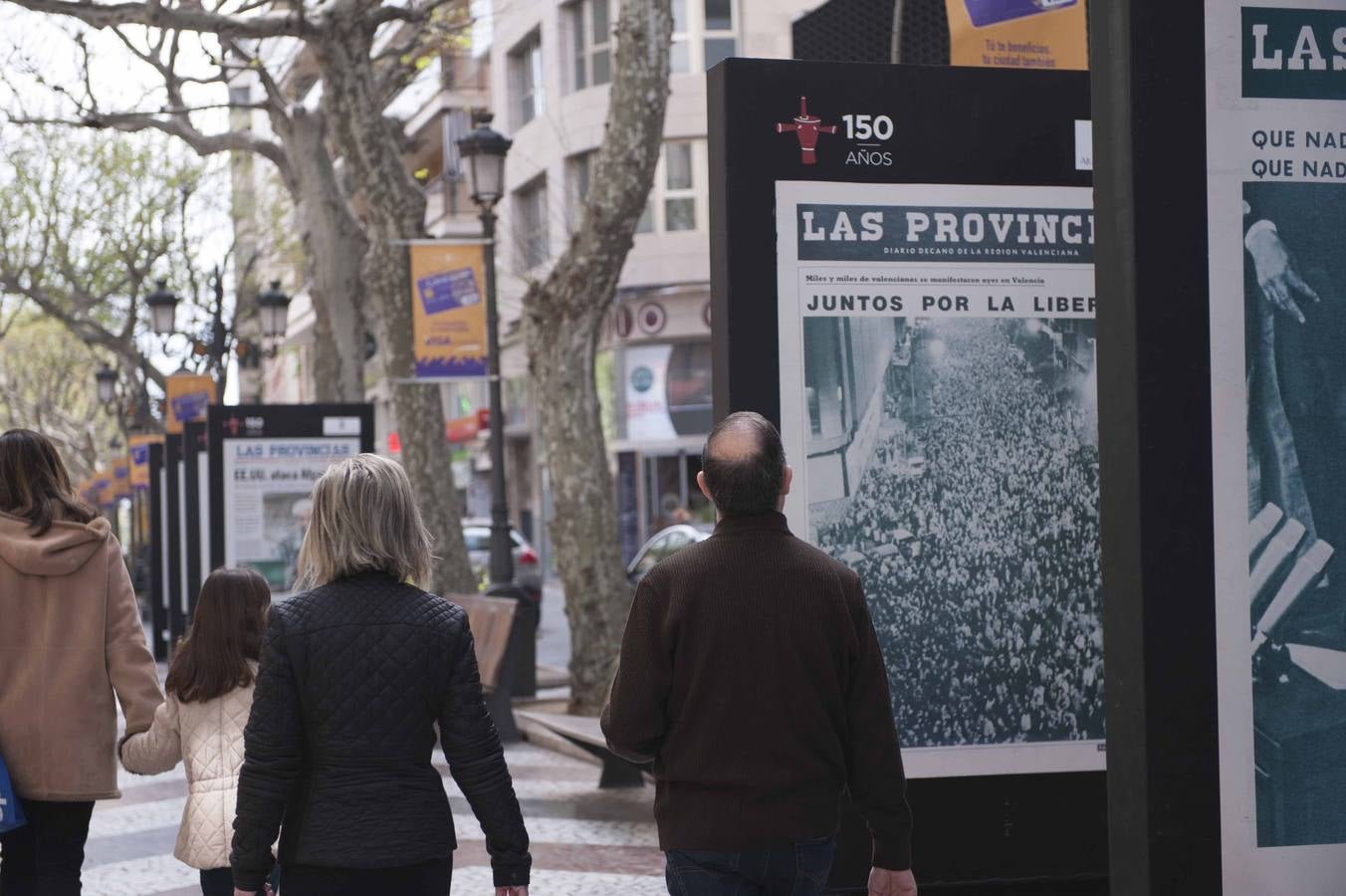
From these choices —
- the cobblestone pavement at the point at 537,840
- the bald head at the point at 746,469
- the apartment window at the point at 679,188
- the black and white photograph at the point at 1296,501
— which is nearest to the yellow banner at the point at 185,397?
the apartment window at the point at 679,188

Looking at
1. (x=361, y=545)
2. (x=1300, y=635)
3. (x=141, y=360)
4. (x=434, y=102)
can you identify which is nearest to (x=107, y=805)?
(x=361, y=545)

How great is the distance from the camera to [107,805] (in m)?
11.2

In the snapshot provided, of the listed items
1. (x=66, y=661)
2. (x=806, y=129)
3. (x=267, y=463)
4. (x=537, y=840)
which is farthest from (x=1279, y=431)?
(x=267, y=463)

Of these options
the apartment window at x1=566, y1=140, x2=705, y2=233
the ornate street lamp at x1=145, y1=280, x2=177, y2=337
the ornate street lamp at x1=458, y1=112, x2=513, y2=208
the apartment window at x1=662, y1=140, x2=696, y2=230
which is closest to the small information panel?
the ornate street lamp at x1=458, y1=112, x2=513, y2=208

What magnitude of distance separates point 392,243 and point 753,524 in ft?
48.0

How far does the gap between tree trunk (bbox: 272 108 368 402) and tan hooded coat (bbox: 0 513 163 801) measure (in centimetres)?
1646

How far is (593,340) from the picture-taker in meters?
15.1

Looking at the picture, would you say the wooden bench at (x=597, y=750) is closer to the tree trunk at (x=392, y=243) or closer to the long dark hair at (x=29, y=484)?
the long dark hair at (x=29, y=484)

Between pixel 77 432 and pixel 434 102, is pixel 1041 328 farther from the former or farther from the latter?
pixel 77 432

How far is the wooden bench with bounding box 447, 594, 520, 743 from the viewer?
12547mm

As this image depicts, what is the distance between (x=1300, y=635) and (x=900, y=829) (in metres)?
0.90

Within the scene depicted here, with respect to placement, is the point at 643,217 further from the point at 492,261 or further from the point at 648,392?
the point at 492,261

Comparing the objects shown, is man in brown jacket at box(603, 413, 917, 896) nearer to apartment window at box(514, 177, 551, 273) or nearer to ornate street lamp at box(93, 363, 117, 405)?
apartment window at box(514, 177, 551, 273)

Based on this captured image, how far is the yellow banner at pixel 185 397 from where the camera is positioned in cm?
2816
